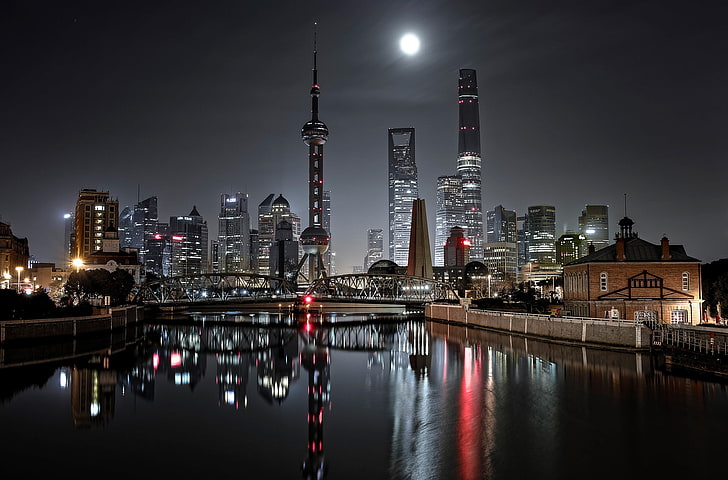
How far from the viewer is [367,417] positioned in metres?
29.1

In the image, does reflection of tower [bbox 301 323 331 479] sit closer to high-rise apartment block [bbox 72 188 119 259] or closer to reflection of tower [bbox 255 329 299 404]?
reflection of tower [bbox 255 329 299 404]

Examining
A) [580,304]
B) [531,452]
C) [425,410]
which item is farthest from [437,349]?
[531,452]

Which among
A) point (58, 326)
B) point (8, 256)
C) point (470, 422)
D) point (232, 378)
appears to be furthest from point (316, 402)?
point (8, 256)

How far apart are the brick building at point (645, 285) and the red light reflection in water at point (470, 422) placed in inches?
675

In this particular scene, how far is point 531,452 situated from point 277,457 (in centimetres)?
975

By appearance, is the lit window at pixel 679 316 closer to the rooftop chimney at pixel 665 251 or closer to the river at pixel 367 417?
the rooftop chimney at pixel 665 251

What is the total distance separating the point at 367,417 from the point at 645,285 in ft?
118

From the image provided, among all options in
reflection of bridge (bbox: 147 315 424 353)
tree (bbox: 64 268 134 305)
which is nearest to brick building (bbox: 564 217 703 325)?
reflection of bridge (bbox: 147 315 424 353)

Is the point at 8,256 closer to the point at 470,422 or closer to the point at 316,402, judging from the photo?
the point at 316,402

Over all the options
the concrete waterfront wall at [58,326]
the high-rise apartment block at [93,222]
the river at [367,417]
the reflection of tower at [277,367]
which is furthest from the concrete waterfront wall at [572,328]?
the high-rise apartment block at [93,222]

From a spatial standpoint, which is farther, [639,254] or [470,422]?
[639,254]

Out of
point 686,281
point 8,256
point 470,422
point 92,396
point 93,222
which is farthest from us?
point 93,222

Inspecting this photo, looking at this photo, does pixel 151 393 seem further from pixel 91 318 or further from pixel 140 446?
pixel 91 318

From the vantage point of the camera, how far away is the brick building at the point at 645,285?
53.5 metres
